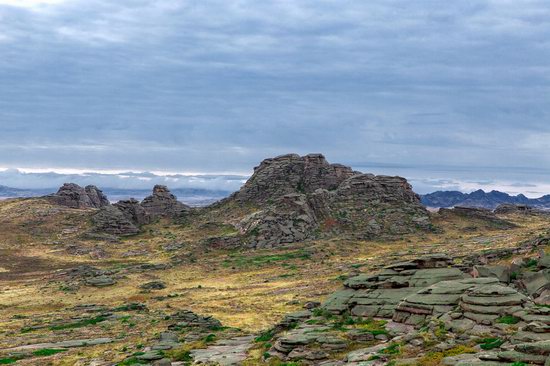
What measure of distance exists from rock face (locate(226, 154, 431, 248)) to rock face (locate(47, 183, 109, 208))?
52.9 metres

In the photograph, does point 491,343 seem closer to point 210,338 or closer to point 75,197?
point 210,338

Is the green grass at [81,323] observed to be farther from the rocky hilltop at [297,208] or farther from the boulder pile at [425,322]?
the rocky hilltop at [297,208]

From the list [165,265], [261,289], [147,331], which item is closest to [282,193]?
[165,265]

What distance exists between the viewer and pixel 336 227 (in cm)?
11081

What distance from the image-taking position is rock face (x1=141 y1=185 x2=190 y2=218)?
136m

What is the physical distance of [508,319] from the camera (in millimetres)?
27891

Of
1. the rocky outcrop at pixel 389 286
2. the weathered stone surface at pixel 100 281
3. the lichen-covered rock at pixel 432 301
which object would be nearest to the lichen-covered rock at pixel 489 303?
the lichen-covered rock at pixel 432 301

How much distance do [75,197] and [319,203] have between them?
83.4m

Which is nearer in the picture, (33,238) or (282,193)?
(33,238)

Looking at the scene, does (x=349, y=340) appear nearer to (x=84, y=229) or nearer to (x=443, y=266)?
(x=443, y=266)

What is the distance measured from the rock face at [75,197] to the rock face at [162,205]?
16684mm

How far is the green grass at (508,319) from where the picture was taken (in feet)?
90.6

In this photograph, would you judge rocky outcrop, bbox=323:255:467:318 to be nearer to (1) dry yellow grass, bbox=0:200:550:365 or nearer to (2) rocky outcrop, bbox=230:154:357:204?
(1) dry yellow grass, bbox=0:200:550:365

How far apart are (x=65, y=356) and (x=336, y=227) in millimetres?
78918
